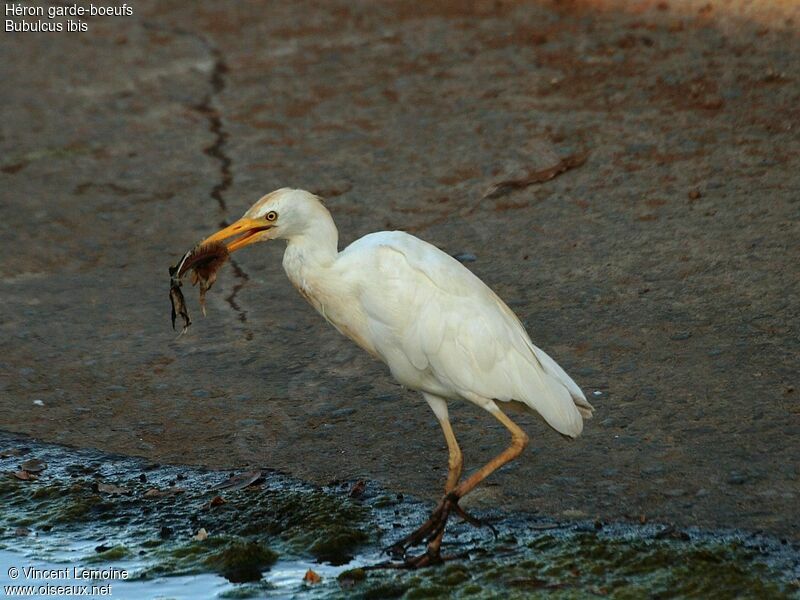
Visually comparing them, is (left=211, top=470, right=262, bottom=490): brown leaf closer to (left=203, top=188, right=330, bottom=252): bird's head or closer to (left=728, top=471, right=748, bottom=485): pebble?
(left=203, top=188, right=330, bottom=252): bird's head

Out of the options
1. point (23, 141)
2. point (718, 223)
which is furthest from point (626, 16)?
point (23, 141)

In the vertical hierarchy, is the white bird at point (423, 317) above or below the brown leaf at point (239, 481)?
above

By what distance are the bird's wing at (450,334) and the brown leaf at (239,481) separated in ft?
2.52

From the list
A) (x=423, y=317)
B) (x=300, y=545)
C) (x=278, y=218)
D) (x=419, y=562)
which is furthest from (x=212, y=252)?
(x=419, y=562)

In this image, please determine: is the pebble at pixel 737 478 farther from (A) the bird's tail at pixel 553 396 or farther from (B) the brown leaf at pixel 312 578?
(B) the brown leaf at pixel 312 578

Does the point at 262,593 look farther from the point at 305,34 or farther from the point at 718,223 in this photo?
the point at 305,34

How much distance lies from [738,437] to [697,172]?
9.41ft

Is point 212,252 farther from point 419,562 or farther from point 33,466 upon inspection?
point 419,562

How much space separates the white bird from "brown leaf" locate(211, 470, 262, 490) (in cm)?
72

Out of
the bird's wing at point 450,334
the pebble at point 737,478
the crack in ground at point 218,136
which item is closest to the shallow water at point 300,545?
the pebble at point 737,478

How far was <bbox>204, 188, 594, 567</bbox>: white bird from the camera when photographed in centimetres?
458

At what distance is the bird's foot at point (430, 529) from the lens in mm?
4352

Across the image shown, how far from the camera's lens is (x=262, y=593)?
13.9 feet

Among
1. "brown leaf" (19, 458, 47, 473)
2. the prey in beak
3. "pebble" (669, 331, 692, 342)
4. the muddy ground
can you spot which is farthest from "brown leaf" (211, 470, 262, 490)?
"pebble" (669, 331, 692, 342)
